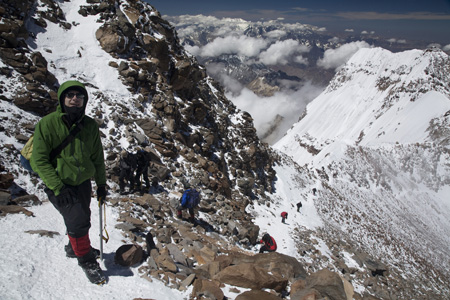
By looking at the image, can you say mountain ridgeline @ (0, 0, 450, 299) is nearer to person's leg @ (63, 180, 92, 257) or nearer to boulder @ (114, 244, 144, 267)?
boulder @ (114, 244, 144, 267)

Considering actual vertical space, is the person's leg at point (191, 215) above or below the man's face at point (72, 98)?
below

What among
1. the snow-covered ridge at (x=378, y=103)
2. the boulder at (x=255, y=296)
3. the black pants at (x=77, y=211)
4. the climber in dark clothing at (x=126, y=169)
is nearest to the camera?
the black pants at (x=77, y=211)

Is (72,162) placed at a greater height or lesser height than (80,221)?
greater

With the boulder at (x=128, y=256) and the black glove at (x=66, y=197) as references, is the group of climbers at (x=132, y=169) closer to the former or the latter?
the boulder at (x=128, y=256)

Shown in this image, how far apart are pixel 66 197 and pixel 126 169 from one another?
24.2 feet

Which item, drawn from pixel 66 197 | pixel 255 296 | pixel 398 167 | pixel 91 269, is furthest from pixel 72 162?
pixel 398 167

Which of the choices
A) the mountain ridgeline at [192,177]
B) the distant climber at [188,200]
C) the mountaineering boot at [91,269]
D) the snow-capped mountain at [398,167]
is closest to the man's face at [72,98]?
the mountaineering boot at [91,269]

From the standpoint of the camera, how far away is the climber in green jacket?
415 cm

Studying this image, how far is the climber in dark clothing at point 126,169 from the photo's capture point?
11.4 meters

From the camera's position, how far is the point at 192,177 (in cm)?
1692

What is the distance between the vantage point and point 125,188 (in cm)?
1210

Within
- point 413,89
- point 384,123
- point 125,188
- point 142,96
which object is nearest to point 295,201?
point 142,96

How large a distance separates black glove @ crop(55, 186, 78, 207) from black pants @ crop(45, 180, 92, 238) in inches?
3.3

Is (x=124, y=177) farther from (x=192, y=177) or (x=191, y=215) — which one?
(x=192, y=177)
